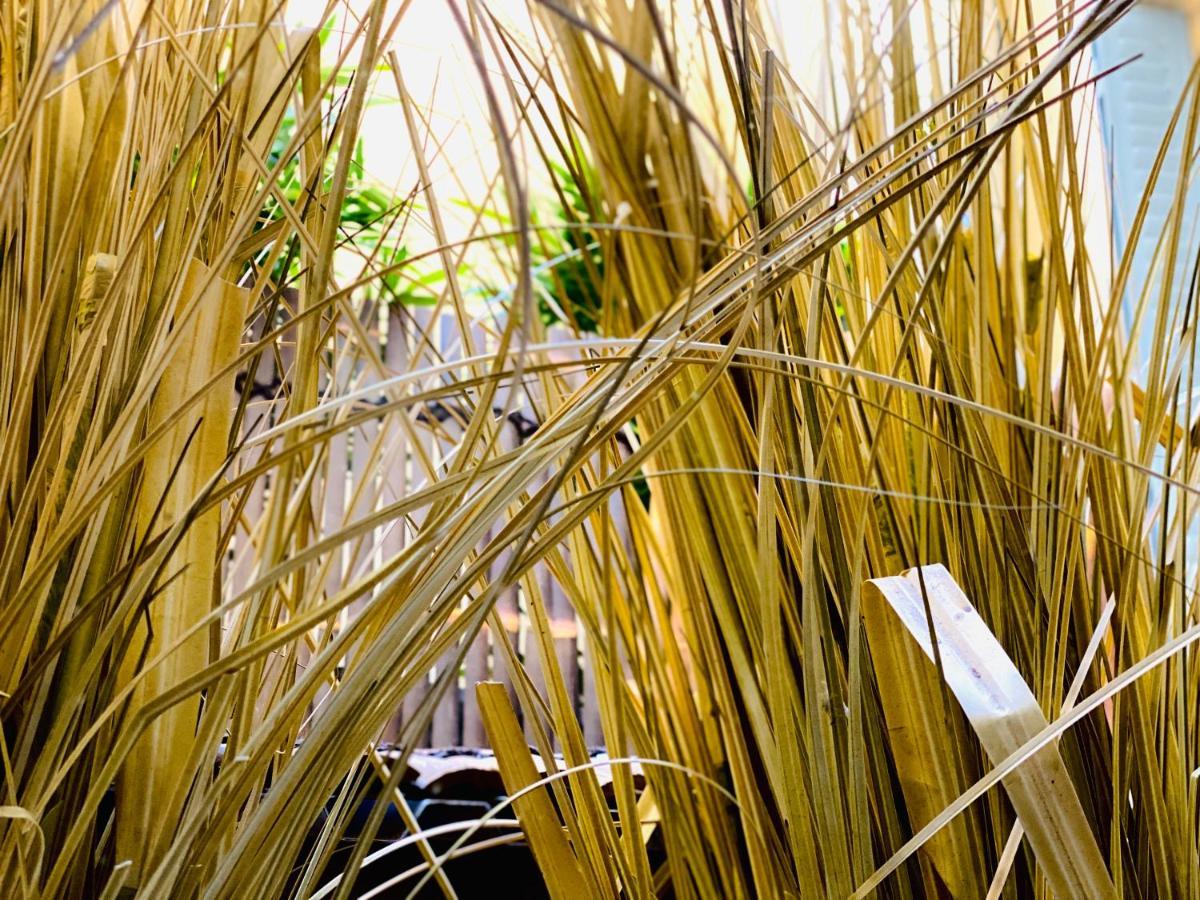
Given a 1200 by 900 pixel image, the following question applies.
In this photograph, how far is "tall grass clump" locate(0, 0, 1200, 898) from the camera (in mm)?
243

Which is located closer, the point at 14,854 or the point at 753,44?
the point at 14,854

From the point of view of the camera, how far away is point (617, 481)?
0.25 m

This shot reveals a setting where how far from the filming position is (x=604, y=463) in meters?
0.35

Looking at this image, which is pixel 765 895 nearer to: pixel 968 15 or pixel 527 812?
pixel 527 812

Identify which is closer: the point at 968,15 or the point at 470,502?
the point at 470,502

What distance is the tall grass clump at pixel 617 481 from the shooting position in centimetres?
24

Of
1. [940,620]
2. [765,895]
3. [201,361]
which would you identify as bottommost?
[765,895]

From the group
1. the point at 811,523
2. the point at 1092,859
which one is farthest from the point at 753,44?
the point at 1092,859

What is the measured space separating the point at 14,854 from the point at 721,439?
24 centimetres

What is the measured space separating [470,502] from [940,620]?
15 centimetres

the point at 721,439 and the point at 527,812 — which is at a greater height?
the point at 721,439

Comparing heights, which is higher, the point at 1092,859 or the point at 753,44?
the point at 753,44

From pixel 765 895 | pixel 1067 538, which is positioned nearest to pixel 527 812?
pixel 765 895

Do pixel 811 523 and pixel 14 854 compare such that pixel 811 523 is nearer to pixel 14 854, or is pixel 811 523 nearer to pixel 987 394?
pixel 987 394
